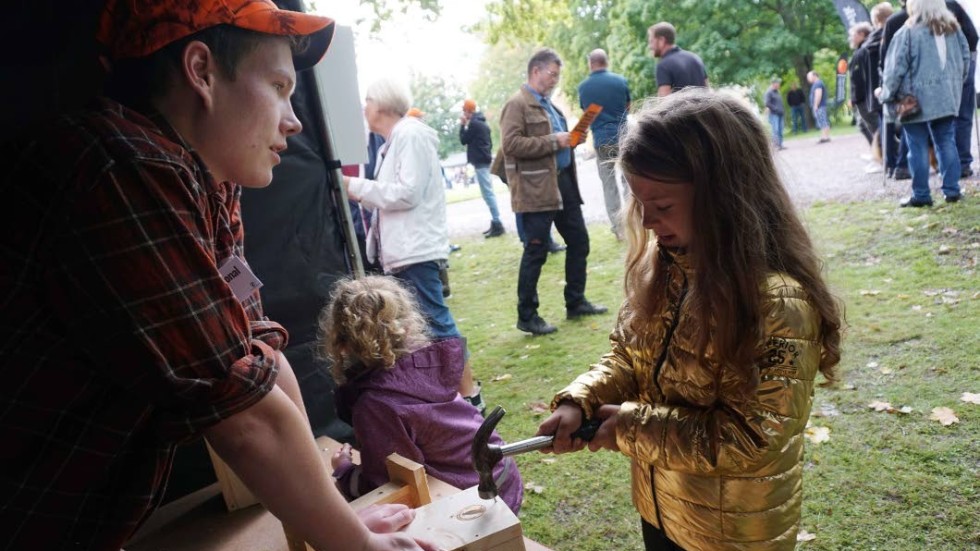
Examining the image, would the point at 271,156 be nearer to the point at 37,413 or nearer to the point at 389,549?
the point at 37,413

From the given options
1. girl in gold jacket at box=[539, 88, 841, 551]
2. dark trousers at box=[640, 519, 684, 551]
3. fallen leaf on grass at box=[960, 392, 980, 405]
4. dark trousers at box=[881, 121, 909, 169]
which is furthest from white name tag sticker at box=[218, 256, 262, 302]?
dark trousers at box=[881, 121, 909, 169]

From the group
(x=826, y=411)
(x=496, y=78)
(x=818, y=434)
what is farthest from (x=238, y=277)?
(x=496, y=78)

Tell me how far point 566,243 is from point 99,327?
4.95 m

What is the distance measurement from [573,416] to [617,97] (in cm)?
652

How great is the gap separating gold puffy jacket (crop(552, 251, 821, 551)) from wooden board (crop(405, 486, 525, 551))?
1.38ft

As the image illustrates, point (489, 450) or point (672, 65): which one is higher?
point (672, 65)

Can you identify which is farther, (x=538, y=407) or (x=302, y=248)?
(x=538, y=407)

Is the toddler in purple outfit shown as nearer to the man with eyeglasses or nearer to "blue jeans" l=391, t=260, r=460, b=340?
"blue jeans" l=391, t=260, r=460, b=340

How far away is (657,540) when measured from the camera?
1.94 metres

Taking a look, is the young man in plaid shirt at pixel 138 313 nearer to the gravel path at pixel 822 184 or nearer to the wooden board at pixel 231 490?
the gravel path at pixel 822 184

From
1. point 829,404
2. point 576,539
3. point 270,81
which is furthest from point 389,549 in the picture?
point 829,404

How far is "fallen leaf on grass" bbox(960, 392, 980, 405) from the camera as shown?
343cm

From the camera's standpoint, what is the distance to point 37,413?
1.03 m

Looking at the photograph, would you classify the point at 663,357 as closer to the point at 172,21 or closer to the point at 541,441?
the point at 541,441
